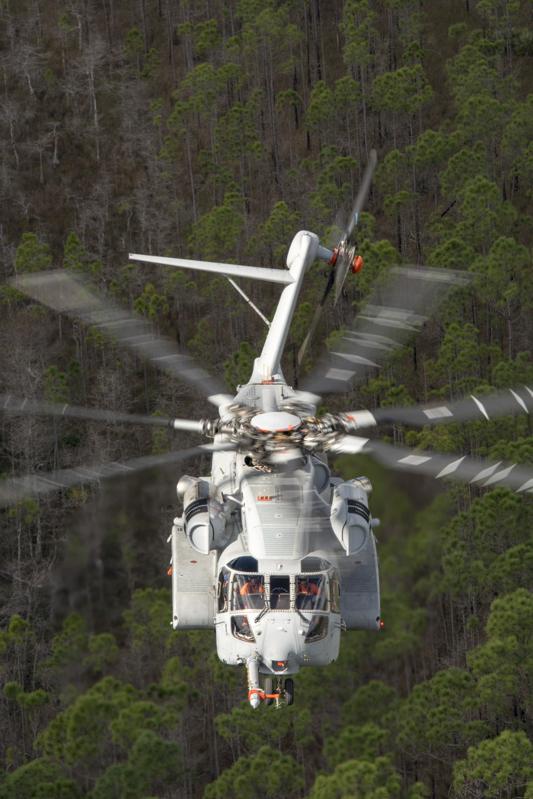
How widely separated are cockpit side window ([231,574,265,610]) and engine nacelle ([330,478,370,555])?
172 cm

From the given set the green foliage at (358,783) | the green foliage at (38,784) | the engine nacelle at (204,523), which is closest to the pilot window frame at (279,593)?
the engine nacelle at (204,523)

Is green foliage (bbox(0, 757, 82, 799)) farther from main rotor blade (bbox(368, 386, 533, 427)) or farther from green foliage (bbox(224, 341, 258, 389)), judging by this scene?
main rotor blade (bbox(368, 386, 533, 427))

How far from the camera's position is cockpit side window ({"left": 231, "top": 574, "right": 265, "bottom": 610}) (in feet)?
88.1

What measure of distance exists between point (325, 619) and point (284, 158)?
50997 mm

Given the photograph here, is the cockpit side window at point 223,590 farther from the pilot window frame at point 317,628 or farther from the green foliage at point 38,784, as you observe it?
the green foliage at point 38,784

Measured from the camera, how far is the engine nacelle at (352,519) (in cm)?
2714

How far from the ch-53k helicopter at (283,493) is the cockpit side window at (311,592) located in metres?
0.02

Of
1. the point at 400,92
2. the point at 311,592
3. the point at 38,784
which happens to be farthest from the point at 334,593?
the point at 400,92

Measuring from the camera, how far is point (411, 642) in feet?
151

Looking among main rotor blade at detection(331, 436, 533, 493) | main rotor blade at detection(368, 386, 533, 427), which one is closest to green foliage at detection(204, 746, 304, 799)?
main rotor blade at detection(331, 436, 533, 493)

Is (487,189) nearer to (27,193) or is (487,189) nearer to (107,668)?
(107,668)

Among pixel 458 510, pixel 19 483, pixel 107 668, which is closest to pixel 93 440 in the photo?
pixel 107 668

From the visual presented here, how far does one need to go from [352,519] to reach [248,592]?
236 centimetres

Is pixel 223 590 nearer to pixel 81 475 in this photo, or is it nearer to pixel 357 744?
pixel 81 475
